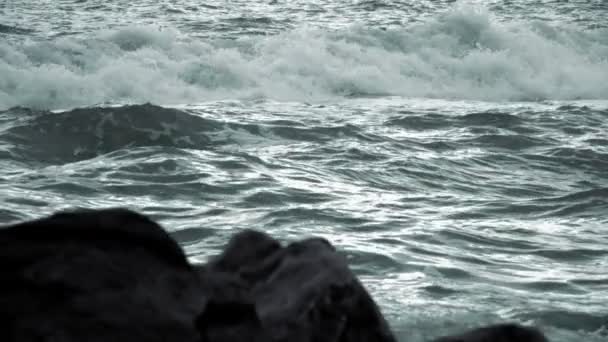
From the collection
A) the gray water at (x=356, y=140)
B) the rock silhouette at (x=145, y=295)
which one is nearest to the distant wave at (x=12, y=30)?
the gray water at (x=356, y=140)

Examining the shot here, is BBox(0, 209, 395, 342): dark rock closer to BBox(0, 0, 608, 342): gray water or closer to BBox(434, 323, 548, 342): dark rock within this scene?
BBox(434, 323, 548, 342): dark rock

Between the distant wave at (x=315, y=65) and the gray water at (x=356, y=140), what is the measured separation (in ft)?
0.16

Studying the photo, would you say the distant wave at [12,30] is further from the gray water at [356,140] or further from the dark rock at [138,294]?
the dark rock at [138,294]

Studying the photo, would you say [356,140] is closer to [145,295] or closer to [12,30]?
[145,295]

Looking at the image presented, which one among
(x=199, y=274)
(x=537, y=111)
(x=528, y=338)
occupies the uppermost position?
(x=199, y=274)

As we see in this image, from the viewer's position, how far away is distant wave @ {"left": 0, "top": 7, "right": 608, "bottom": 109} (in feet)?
43.5

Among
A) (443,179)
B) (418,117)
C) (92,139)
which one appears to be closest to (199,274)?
(443,179)

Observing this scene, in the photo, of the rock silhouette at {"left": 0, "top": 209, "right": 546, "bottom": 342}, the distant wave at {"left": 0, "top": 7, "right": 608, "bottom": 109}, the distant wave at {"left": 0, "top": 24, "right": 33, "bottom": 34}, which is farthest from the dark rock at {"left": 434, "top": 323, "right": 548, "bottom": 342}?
the distant wave at {"left": 0, "top": 24, "right": 33, "bottom": 34}

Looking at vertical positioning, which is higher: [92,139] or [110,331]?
[110,331]

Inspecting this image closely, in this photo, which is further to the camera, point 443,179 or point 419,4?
point 419,4

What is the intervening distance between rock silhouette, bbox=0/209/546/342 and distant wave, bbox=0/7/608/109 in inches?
376

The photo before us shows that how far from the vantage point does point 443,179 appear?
337 inches

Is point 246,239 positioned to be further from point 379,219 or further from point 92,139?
point 92,139

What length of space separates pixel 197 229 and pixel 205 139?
3.66 metres
